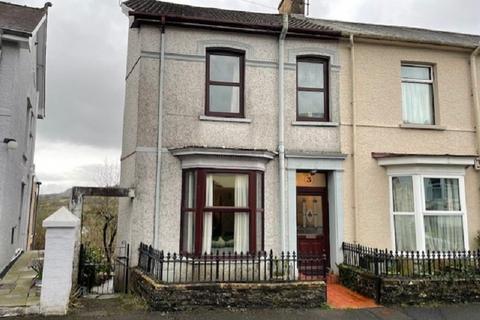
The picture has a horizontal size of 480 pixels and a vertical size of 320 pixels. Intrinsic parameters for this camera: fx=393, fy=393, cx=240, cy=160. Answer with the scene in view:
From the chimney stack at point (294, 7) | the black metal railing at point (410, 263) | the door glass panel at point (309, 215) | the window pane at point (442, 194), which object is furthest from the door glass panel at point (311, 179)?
the chimney stack at point (294, 7)

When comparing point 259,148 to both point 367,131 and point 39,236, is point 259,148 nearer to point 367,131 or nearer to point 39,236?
point 367,131

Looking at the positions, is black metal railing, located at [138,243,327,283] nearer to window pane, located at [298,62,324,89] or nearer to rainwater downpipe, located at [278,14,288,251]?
rainwater downpipe, located at [278,14,288,251]

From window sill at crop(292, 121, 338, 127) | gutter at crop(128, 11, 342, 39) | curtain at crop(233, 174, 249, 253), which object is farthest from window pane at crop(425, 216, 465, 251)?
gutter at crop(128, 11, 342, 39)

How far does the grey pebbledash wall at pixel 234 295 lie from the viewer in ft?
24.6

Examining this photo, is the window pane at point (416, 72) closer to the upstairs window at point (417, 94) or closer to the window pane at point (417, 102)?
the upstairs window at point (417, 94)

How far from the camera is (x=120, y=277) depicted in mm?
10227

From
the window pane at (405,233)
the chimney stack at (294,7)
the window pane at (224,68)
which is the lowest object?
the window pane at (405,233)

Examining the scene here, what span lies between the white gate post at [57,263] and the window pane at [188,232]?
2.61 meters

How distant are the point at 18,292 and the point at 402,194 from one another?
9.35m

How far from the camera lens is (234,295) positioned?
7.71 m

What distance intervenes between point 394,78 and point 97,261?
31.5 ft

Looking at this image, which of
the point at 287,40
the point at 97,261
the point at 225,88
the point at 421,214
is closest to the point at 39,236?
the point at 97,261

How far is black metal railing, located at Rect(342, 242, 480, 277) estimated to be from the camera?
8.59m

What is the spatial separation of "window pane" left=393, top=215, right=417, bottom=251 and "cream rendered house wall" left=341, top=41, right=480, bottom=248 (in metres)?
0.22
